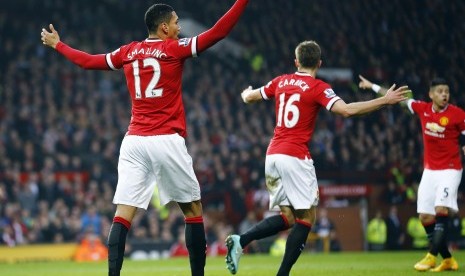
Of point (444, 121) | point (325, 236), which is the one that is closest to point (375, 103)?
point (444, 121)

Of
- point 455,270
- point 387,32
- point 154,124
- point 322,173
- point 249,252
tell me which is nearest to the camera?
point 154,124

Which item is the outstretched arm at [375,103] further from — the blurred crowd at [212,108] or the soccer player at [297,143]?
the blurred crowd at [212,108]

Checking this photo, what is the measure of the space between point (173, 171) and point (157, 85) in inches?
29.9

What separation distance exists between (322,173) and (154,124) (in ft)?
48.9

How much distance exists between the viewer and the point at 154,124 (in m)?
8.27

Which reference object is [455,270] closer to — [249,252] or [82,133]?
[249,252]

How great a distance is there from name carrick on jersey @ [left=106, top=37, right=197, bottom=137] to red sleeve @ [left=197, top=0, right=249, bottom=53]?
22 cm

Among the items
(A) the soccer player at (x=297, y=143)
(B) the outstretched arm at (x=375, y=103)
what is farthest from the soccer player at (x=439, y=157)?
(B) the outstretched arm at (x=375, y=103)

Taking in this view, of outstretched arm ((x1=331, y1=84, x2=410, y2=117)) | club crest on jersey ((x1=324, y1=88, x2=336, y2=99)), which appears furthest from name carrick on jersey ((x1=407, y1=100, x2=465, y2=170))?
outstretched arm ((x1=331, y1=84, x2=410, y2=117))

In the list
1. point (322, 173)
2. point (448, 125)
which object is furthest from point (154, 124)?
point (322, 173)

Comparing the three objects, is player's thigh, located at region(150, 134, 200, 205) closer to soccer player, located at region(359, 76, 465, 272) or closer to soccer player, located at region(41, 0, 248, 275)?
soccer player, located at region(41, 0, 248, 275)

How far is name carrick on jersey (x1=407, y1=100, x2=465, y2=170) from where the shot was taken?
11.7 meters

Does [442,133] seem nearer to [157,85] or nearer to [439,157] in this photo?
[439,157]

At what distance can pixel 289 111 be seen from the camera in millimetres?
9125
